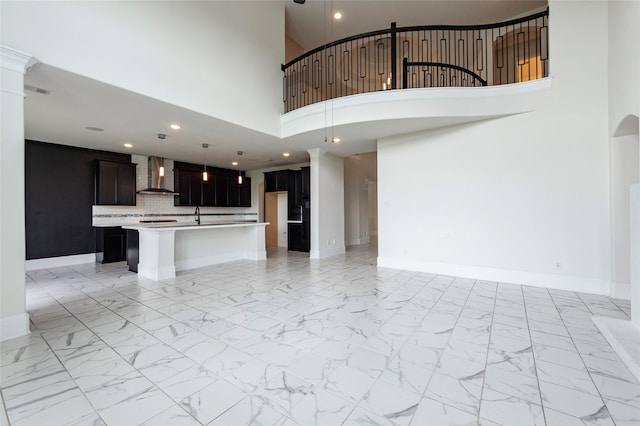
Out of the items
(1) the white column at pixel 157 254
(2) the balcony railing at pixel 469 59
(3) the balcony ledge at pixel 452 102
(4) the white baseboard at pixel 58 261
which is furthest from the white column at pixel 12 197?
(4) the white baseboard at pixel 58 261

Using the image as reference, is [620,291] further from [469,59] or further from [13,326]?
[13,326]

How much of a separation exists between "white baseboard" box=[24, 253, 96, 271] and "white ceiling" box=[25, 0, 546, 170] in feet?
8.71

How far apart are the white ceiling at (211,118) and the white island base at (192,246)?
6.25 feet

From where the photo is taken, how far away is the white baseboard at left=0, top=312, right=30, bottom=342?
2.48 m

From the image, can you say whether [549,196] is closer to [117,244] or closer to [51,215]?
[117,244]

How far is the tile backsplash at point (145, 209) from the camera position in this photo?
6.94 metres

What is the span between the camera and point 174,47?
12.7ft

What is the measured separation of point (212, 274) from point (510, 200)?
5434 mm

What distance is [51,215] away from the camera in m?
6.07

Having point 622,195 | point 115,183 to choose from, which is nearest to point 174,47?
point 115,183

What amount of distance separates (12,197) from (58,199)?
15.7ft

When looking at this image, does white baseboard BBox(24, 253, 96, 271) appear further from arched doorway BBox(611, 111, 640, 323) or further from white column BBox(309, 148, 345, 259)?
arched doorway BBox(611, 111, 640, 323)

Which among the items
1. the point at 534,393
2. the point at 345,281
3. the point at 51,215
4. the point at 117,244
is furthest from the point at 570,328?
the point at 51,215

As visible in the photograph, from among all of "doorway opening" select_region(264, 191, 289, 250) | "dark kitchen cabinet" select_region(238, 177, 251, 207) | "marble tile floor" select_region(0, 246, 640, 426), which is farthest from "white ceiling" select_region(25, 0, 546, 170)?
"marble tile floor" select_region(0, 246, 640, 426)
